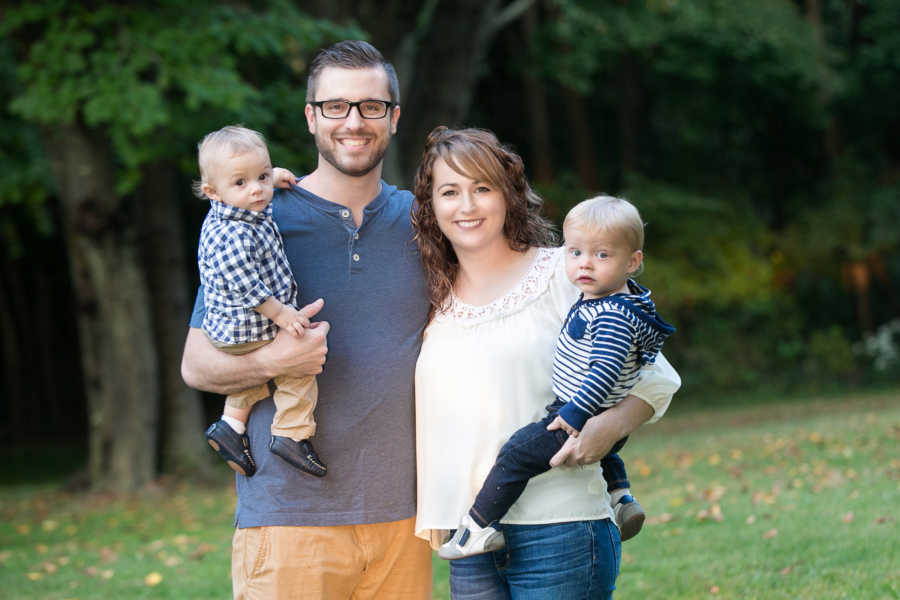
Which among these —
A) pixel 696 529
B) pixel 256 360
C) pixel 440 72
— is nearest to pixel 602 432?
pixel 256 360

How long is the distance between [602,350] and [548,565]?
0.63 m

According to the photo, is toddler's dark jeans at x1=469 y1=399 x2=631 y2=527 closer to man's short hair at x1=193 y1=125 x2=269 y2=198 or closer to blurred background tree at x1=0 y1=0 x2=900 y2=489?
man's short hair at x1=193 y1=125 x2=269 y2=198

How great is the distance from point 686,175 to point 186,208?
10.5m

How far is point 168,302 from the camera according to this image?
13.4 m

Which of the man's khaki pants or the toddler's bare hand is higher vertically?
the toddler's bare hand

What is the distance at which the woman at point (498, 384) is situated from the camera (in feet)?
9.50

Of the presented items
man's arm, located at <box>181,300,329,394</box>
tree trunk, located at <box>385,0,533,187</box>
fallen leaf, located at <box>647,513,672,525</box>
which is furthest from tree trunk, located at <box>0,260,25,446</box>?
man's arm, located at <box>181,300,329,394</box>

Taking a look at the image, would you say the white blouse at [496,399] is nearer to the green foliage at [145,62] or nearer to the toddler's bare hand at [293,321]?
the toddler's bare hand at [293,321]

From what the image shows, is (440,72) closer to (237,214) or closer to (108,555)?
(108,555)

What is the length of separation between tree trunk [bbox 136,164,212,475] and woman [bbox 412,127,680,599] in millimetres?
10510

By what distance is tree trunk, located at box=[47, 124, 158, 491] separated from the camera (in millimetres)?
11344

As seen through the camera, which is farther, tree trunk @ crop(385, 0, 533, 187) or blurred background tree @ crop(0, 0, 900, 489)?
tree trunk @ crop(385, 0, 533, 187)

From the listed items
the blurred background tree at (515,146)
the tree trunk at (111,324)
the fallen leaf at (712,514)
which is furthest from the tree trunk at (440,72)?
the fallen leaf at (712,514)

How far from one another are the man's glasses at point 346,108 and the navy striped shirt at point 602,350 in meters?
0.89
